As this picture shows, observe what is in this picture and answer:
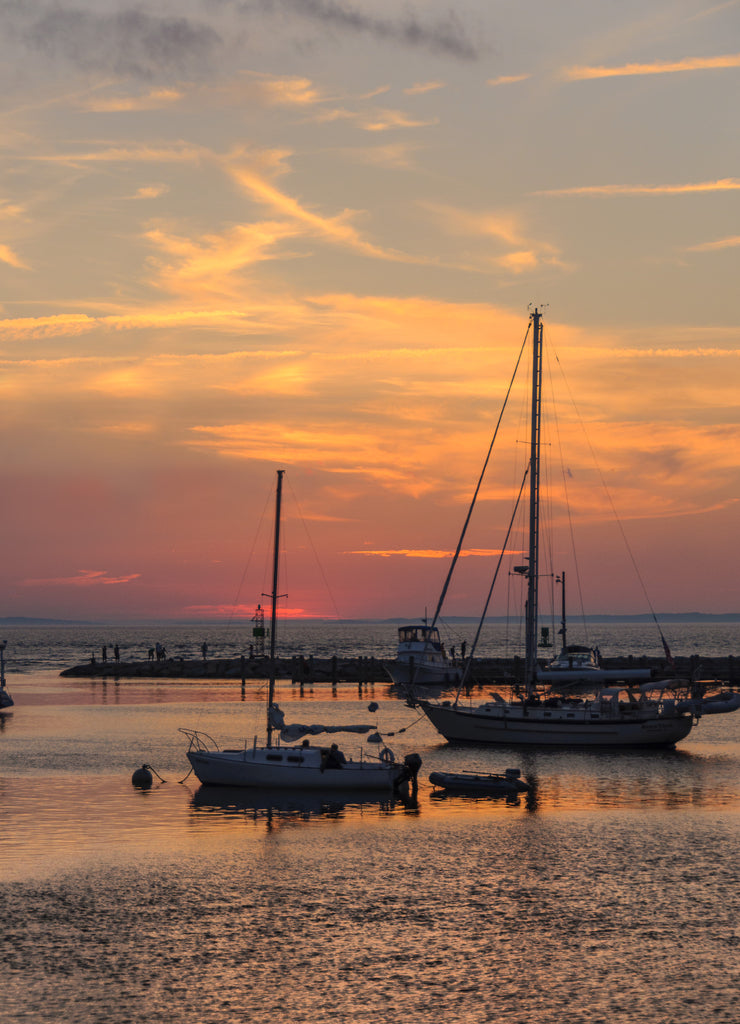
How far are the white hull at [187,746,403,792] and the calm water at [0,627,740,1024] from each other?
1268mm

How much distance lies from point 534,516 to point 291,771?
26.6 metres

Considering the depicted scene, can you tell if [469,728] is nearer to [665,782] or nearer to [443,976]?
[665,782]

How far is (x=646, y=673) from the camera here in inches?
2704

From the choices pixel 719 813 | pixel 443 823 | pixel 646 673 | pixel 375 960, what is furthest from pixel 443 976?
pixel 646 673

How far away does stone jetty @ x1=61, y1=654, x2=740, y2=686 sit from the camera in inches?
4584

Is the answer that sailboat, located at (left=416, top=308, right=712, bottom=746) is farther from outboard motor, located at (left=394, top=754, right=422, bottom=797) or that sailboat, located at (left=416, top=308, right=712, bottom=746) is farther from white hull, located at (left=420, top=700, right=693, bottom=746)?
outboard motor, located at (left=394, top=754, right=422, bottom=797)

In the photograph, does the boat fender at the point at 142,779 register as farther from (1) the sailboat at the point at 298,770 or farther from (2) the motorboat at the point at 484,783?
(2) the motorboat at the point at 484,783

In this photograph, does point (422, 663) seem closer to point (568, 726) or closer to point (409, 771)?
point (568, 726)

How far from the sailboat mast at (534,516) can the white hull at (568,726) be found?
2.48m

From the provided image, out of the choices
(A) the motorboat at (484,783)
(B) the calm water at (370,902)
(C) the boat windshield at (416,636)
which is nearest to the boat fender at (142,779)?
(B) the calm water at (370,902)

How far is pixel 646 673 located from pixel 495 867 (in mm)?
39737

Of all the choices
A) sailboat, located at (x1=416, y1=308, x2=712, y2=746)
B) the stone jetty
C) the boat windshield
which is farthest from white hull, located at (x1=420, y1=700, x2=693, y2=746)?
the boat windshield

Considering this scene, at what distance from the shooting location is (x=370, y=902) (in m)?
27.5

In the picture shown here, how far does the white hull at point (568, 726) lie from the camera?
59062 mm
